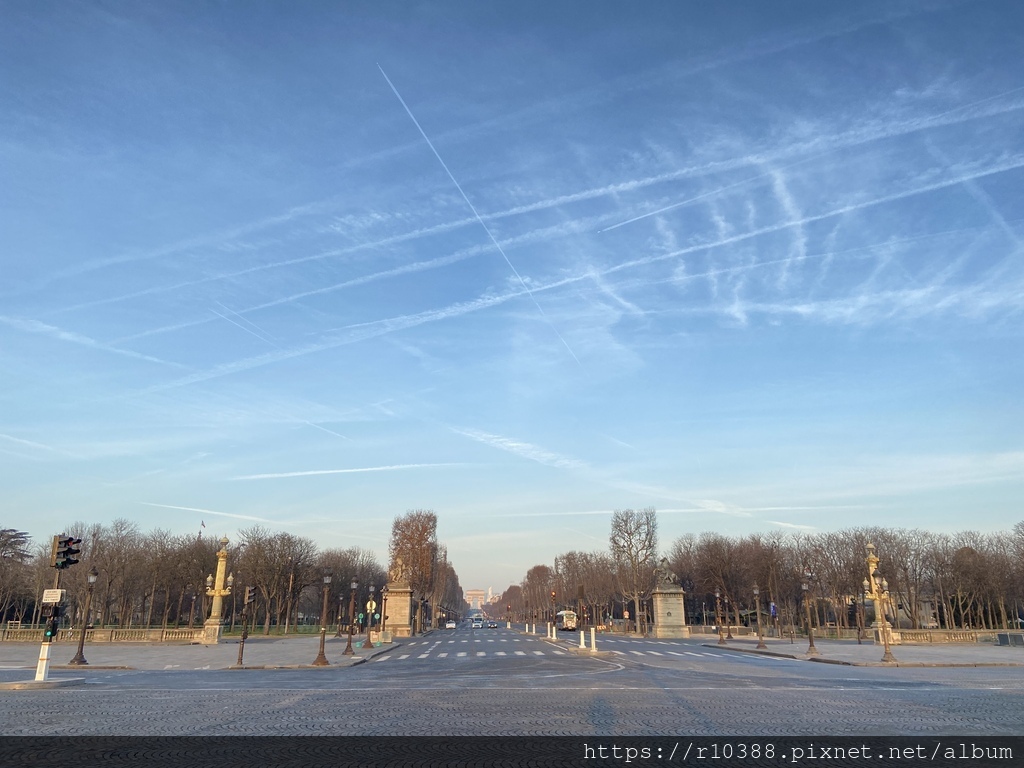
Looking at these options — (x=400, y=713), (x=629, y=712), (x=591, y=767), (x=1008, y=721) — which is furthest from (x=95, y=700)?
(x=1008, y=721)

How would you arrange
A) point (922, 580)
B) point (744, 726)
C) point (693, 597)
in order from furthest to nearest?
point (693, 597) → point (922, 580) → point (744, 726)

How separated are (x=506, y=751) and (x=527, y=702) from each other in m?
6.87

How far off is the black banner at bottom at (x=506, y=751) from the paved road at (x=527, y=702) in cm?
82

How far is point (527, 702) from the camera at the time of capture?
17.3 metres

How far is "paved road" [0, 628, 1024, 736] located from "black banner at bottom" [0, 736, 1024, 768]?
82 cm

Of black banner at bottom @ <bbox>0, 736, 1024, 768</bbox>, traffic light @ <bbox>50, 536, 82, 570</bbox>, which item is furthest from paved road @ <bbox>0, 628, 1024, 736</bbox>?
traffic light @ <bbox>50, 536, 82, 570</bbox>

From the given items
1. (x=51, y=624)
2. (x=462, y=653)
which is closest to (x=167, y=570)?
(x=462, y=653)

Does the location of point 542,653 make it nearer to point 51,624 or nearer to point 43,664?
point 51,624

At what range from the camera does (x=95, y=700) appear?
18.1 m

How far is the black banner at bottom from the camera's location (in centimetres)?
999

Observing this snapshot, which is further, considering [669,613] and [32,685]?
[669,613]

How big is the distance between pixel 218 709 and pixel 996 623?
11155 cm

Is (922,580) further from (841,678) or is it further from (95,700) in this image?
(95,700)

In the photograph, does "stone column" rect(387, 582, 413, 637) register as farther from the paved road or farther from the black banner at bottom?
the black banner at bottom
